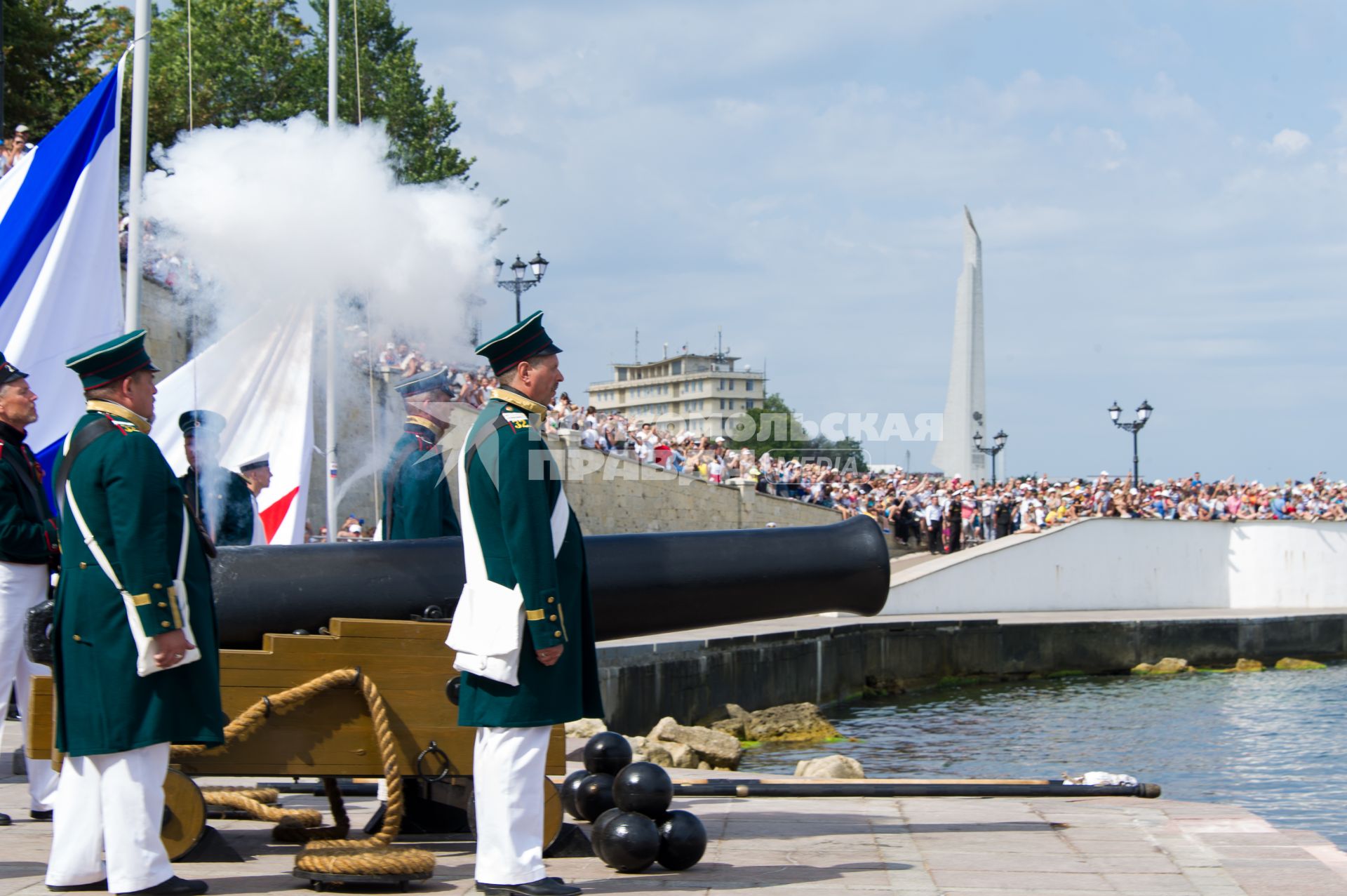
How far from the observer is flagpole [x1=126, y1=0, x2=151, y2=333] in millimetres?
10250

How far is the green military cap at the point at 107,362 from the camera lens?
4723mm

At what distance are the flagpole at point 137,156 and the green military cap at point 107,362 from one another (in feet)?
17.8

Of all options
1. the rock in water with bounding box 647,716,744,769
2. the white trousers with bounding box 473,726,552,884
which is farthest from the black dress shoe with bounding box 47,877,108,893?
the rock in water with bounding box 647,716,744,769

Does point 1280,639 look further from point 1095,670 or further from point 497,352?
point 497,352

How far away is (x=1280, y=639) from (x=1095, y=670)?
4.95 metres

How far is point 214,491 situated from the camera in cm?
757

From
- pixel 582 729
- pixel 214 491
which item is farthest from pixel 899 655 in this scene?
pixel 214 491

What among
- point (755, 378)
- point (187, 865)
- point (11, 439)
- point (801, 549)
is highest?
point (755, 378)

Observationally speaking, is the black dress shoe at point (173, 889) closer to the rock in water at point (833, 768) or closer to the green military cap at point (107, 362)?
the green military cap at point (107, 362)

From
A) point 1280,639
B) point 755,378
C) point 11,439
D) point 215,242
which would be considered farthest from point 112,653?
point 755,378

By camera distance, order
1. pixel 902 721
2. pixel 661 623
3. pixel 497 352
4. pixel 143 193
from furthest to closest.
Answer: pixel 902 721, pixel 143 193, pixel 661 623, pixel 497 352

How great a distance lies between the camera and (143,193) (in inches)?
423

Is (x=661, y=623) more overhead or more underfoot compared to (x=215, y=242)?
more underfoot

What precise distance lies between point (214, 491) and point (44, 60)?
23852 mm
